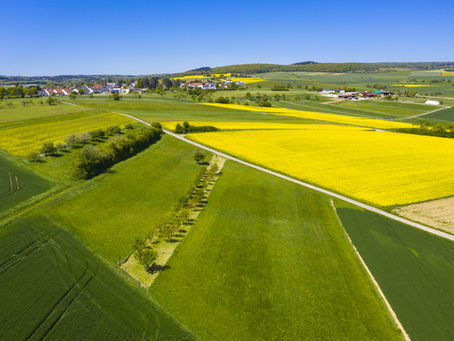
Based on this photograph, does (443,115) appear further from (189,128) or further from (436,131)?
(189,128)

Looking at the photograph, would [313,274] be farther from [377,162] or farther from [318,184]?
[377,162]

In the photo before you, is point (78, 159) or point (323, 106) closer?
point (78, 159)

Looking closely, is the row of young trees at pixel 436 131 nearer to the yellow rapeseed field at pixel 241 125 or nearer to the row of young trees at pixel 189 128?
the yellow rapeseed field at pixel 241 125

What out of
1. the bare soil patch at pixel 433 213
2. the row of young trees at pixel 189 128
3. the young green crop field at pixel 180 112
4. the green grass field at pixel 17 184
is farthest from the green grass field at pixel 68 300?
the young green crop field at pixel 180 112

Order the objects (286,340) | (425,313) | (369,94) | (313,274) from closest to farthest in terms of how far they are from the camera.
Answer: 1. (286,340)
2. (425,313)
3. (313,274)
4. (369,94)

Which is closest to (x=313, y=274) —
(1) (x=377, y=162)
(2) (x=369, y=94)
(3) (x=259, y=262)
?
(3) (x=259, y=262)

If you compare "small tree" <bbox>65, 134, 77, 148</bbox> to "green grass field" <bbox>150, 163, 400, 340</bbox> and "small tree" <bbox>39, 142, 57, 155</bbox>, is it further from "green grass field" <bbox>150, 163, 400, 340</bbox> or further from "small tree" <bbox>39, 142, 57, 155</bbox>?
"green grass field" <bbox>150, 163, 400, 340</bbox>
